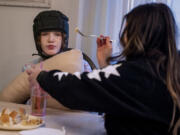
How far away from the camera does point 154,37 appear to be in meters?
0.85

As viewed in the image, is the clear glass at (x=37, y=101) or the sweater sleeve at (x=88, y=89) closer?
the sweater sleeve at (x=88, y=89)

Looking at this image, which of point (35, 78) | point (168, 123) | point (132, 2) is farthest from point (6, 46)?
point (168, 123)

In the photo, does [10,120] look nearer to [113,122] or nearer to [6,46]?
[113,122]

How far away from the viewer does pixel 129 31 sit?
0.88m

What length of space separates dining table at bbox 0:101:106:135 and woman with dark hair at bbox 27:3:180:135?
3.5 inches

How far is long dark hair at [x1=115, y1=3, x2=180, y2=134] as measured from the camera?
2.67ft

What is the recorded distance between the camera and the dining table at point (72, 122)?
2.91ft

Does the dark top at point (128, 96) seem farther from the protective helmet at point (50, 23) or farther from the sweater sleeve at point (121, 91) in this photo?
the protective helmet at point (50, 23)

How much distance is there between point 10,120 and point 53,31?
855 millimetres

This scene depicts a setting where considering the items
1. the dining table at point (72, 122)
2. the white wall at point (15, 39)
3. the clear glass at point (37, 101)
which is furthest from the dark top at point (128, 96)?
the white wall at point (15, 39)

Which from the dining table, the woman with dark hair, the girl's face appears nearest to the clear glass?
the dining table

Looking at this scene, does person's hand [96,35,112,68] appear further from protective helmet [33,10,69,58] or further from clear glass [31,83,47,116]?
protective helmet [33,10,69,58]

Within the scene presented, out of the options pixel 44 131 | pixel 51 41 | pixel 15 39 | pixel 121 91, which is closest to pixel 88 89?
pixel 121 91

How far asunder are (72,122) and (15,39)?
1.42m
